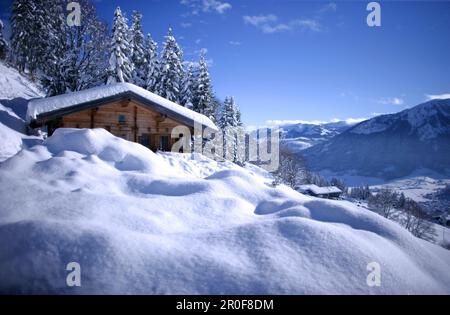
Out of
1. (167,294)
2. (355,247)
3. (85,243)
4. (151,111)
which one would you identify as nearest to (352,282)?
(355,247)

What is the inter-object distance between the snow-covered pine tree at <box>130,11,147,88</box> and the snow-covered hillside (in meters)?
11.5

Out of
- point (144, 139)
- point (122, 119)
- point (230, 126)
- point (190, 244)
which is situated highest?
point (230, 126)

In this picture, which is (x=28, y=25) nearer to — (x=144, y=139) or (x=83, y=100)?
(x=83, y=100)

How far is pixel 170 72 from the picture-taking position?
102 feet

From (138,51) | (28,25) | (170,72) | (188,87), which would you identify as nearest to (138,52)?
(138,51)

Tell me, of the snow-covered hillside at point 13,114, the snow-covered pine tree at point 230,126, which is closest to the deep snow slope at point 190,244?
the snow-covered hillside at point 13,114

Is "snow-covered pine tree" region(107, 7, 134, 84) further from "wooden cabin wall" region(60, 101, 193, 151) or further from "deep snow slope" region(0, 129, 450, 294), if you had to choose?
"deep snow slope" region(0, 129, 450, 294)

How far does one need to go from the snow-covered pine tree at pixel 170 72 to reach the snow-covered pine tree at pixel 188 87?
70 centimetres

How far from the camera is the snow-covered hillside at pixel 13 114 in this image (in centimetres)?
1052

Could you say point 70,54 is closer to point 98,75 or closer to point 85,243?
point 98,75

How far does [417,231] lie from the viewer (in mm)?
52281

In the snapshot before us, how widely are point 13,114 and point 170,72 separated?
18670mm

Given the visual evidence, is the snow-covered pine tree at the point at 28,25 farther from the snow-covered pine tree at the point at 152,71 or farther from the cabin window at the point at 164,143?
the cabin window at the point at 164,143

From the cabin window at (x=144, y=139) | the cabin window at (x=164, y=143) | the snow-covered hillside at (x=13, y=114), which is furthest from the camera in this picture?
the cabin window at (x=164, y=143)
